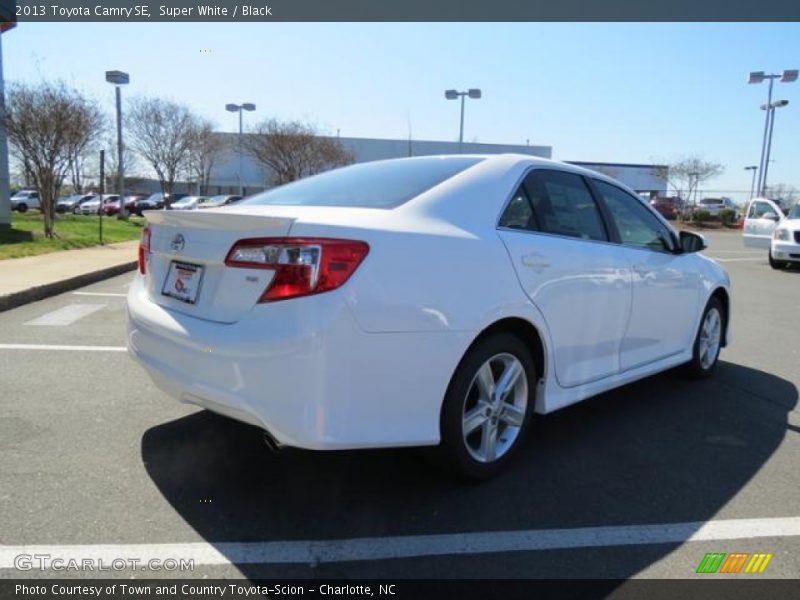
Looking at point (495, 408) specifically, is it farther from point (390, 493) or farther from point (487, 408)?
point (390, 493)

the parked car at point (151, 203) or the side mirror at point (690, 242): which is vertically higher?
the side mirror at point (690, 242)

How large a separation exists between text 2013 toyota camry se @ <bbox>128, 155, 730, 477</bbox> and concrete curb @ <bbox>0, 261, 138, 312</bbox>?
17.1 ft

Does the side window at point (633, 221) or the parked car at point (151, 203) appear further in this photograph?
the parked car at point (151, 203)

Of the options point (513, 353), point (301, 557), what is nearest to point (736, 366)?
point (513, 353)

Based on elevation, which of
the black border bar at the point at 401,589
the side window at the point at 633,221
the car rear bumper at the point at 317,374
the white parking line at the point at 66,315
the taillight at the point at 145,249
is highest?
the side window at the point at 633,221

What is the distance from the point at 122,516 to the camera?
9.12ft

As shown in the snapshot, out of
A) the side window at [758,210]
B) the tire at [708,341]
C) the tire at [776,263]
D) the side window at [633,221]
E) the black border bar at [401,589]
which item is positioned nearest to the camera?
the black border bar at [401,589]

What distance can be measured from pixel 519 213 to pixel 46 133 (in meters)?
17.0

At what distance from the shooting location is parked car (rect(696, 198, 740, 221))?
135 feet

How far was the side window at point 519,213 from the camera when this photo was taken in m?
3.28

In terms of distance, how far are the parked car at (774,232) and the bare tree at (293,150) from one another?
84.0 feet

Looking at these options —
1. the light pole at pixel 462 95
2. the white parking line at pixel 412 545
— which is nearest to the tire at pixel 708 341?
the white parking line at pixel 412 545

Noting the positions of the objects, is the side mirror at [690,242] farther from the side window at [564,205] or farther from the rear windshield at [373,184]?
the rear windshield at [373,184]

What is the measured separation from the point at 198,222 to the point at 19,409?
2136 mm
